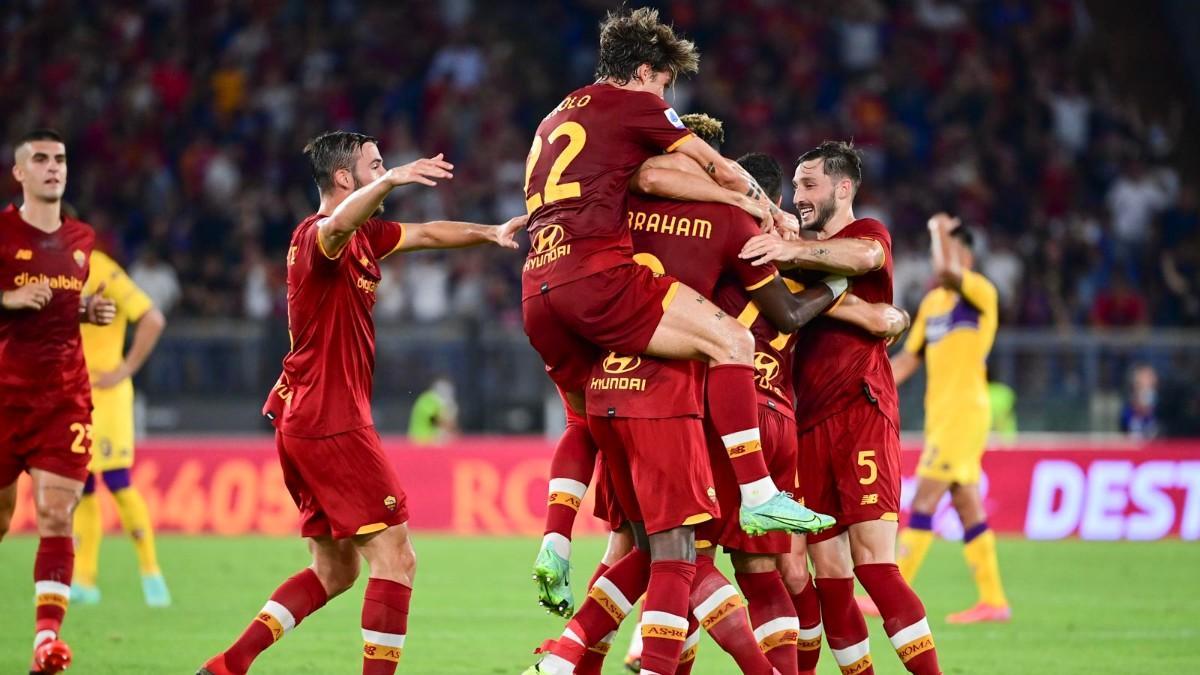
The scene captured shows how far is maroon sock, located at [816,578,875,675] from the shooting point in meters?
7.70

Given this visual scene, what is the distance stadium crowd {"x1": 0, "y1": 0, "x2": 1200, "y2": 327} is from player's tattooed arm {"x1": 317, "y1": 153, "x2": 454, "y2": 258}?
14.0 meters

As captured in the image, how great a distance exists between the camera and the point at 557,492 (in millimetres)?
7863

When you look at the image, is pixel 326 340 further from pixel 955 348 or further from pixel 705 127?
pixel 955 348

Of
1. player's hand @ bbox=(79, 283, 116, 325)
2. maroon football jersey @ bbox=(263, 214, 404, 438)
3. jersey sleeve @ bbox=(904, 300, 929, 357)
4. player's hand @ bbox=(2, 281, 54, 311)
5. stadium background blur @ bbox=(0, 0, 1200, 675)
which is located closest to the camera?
maroon football jersey @ bbox=(263, 214, 404, 438)

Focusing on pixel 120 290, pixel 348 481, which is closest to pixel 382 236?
pixel 348 481

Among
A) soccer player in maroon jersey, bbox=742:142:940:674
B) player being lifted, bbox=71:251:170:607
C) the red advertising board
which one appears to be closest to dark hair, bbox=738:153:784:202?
soccer player in maroon jersey, bbox=742:142:940:674

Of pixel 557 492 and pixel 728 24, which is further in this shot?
pixel 728 24

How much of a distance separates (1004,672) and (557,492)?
10.3ft

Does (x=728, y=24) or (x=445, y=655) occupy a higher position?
(x=728, y=24)

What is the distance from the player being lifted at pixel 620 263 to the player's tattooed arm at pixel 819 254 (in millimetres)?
289

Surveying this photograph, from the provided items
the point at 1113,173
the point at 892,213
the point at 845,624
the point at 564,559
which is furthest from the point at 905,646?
the point at 1113,173

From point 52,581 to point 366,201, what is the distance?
315 centimetres

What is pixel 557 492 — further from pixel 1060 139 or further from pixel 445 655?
pixel 1060 139

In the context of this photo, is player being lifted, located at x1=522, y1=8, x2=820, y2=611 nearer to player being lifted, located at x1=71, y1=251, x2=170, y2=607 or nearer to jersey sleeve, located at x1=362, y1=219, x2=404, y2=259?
jersey sleeve, located at x1=362, y1=219, x2=404, y2=259
